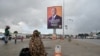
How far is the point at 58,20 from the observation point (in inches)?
3022

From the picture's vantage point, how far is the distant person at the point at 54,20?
75.8 m

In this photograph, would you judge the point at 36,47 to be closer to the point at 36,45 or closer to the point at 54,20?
the point at 36,45

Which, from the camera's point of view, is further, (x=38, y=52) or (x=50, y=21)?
(x=50, y=21)

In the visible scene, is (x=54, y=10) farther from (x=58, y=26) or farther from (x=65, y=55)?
(x=65, y=55)

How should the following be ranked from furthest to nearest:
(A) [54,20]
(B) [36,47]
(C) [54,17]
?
(A) [54,20] → (C) [54,17] → (B) [36,47]

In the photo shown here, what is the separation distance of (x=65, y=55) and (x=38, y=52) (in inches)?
297

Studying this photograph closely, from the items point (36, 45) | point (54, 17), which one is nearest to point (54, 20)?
point (54, 17)

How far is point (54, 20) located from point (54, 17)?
1.27m

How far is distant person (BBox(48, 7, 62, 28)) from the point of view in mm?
75750

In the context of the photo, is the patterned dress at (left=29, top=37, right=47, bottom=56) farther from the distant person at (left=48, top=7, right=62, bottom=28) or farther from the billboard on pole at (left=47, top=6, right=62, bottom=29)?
the distant person at (left=48, top=7, right=62, bottom=28)

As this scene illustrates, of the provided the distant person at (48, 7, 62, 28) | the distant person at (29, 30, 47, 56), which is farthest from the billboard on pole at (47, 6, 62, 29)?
the distant person at (29, 30, 47, 56)

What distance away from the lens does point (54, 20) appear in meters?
77.0

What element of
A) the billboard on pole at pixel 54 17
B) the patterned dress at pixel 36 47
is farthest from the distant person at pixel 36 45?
the billboard on pole at pixel 54 17

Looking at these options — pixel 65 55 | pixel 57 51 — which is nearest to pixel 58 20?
pixel 65 55
